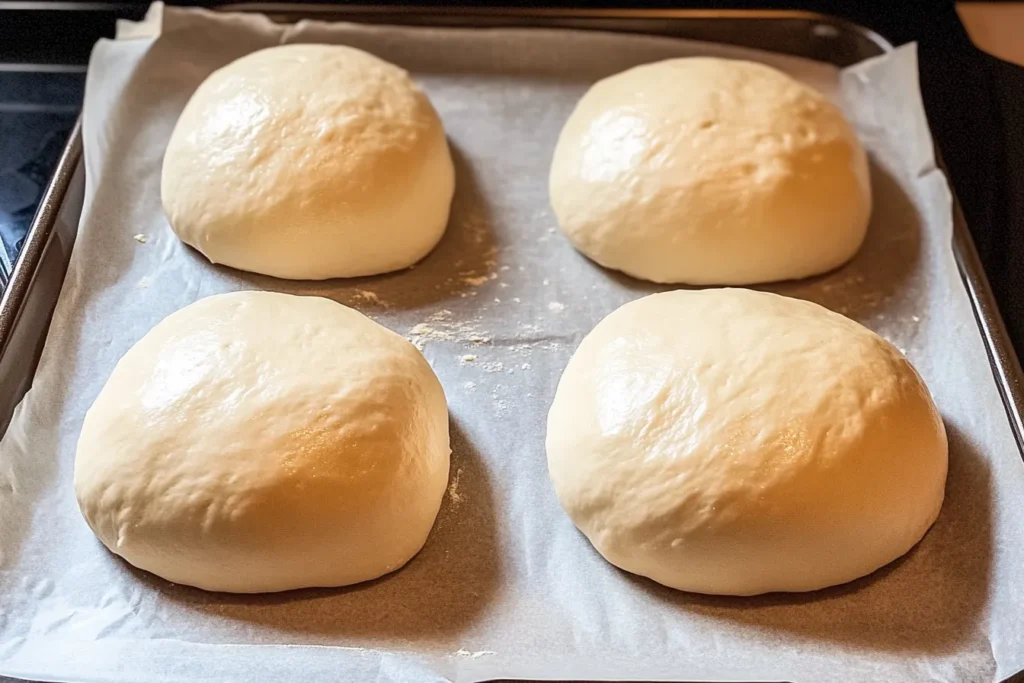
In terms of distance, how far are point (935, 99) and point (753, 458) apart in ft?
3.64

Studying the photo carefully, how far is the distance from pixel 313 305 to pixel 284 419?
0.83 ft

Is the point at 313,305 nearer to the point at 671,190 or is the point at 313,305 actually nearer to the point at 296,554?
the point at 296,554

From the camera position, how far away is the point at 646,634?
1.18m

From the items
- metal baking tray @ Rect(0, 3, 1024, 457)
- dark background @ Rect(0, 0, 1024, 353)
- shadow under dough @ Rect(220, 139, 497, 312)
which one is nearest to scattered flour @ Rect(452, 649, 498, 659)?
shadow under dough @ Rect(220, 139, 497, 312)

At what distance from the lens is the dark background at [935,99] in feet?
5.40

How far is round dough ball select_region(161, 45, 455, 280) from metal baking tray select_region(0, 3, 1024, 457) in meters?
0.19

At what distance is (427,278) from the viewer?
161cm

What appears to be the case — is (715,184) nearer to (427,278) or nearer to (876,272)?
(876,272)

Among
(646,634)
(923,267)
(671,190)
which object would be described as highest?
(671,190)

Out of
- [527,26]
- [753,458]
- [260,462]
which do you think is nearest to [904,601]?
[753,458]

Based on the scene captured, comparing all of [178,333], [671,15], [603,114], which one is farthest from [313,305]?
[671,15]

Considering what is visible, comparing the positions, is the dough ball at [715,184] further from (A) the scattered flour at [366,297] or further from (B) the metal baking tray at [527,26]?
(A) the scattered flour at [366,297]

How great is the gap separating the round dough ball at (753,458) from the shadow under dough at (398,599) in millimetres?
153

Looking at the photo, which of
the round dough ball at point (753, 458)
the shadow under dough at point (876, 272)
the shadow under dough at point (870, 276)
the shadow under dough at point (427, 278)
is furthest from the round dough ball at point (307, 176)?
the shadow under dough at point (876, 272)
